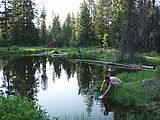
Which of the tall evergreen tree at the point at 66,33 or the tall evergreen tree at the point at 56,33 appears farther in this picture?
the tall evergreen tree at the point at 66,33

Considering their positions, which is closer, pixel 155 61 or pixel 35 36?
pixel 155 61

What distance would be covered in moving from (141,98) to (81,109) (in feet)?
9.36

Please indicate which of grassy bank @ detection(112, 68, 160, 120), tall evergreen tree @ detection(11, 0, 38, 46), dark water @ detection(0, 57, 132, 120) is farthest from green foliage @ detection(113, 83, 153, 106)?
tall evergreen tree @ detection(11, 0, 38, 46)

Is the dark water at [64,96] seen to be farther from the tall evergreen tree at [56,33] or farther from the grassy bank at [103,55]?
the tall evergreen tree at [56,33]

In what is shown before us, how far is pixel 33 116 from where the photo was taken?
16.2 feet

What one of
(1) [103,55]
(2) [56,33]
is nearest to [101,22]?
(2) [56,33]

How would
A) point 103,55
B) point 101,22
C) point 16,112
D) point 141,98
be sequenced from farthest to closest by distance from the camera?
1. point 101,22
2. point 103,55
3. point 141,98
4. point 16,112

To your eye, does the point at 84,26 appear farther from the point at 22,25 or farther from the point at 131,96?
the point at 131,96

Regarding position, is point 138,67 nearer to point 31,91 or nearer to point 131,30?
point 131,30

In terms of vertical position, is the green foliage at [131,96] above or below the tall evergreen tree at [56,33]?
below

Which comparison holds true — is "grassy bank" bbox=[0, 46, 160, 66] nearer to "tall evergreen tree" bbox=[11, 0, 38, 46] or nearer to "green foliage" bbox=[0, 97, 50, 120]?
"tall evergreen tree" bbox=[11, 0, 38, 46]

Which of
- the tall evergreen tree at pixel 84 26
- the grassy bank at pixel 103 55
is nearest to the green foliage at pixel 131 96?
the grassy bank at pixel 103 55

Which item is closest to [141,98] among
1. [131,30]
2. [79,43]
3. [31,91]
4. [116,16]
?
[31,91]

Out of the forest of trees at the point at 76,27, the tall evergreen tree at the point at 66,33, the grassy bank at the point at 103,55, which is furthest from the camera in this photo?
the tall evergreen tree at the point at 66,33
